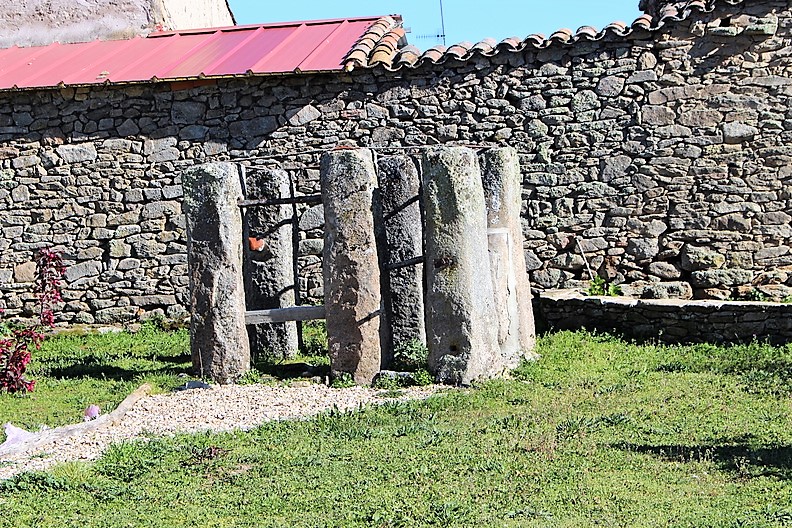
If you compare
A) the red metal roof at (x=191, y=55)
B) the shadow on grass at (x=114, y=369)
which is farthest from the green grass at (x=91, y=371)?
the red metal roof at (x=191, y=55)

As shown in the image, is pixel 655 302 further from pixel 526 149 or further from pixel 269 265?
pixel 269 265

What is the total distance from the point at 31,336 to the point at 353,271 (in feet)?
10.7

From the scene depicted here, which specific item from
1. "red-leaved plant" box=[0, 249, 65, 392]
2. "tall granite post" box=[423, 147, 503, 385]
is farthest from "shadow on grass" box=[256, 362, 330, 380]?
"red-leaved plant" box=[0, 249, 65, 392]

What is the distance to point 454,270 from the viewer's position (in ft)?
29.8

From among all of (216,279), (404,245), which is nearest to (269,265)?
(216,279)

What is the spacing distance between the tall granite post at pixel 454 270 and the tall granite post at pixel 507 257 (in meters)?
0.74

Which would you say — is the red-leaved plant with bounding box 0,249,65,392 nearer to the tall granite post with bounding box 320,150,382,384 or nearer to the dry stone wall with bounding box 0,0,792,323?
the dry stone wall with bounding box 0,0,792,323

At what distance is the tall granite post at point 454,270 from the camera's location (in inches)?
358

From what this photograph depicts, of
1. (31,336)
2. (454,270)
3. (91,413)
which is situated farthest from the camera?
(31,336)

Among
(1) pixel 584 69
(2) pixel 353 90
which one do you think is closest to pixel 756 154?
(1) pixel 584 69

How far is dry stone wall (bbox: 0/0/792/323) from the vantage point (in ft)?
41.1

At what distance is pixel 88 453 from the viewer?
7457mm

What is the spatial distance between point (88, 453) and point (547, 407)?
3334 millimetres

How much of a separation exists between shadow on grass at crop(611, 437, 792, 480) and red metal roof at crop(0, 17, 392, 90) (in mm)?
7241
